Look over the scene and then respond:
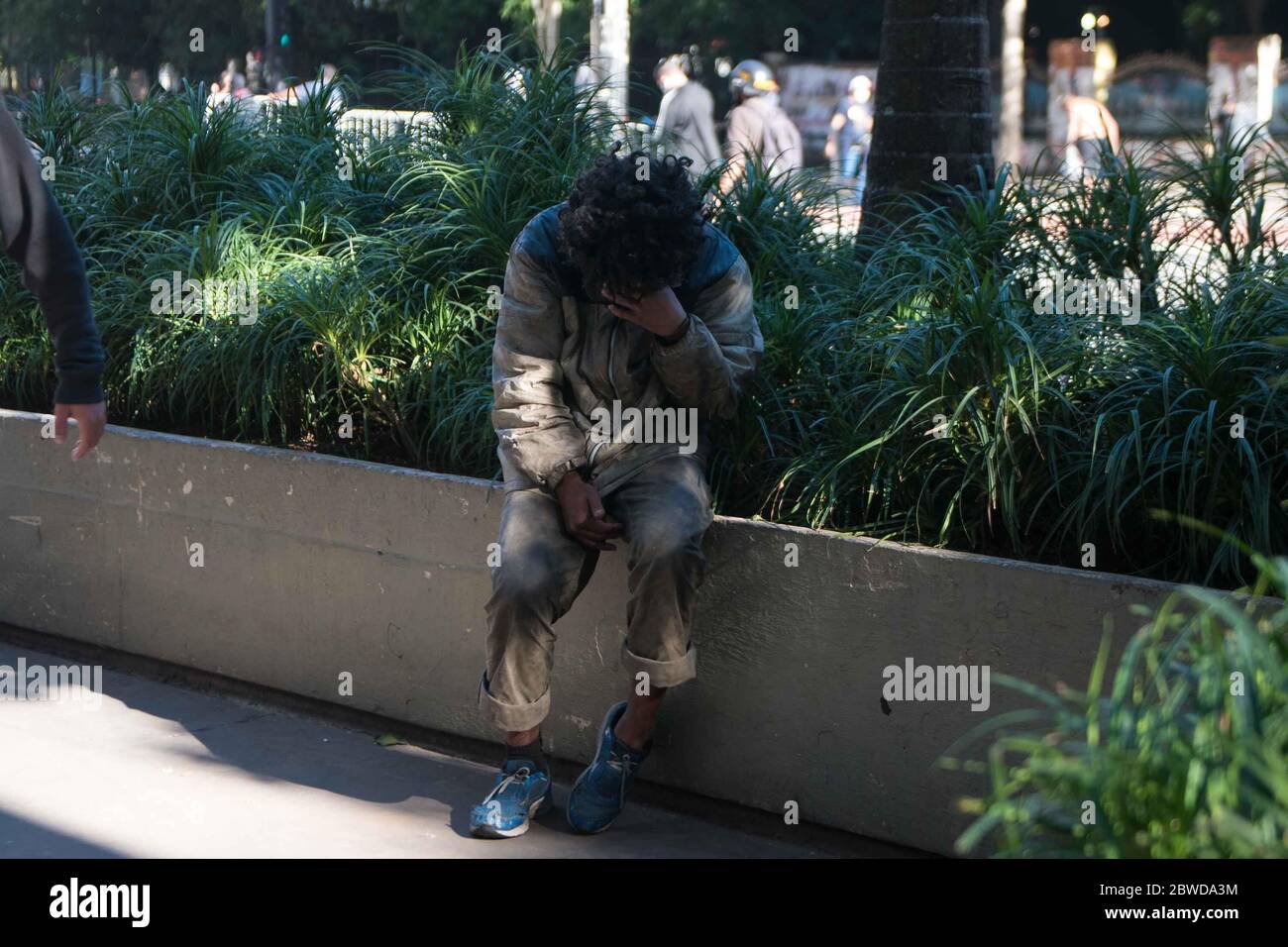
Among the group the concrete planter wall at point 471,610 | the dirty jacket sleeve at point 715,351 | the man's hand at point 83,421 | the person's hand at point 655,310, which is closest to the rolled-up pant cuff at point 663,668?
the concrete planter wall at point 471,610

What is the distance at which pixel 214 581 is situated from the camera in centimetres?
557

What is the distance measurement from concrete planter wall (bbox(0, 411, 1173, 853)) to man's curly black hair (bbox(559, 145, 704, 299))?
2.37ft

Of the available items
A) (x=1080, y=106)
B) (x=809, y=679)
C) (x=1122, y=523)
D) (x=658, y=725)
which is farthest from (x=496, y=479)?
(x=1080, y=106)

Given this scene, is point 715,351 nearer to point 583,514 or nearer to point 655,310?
point 655,310

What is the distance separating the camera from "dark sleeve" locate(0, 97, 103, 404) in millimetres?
3559

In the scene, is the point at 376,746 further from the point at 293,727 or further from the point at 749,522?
the point at 749,522

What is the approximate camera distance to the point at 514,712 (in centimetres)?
426

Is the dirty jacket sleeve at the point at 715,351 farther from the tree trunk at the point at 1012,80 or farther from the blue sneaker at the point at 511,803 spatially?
the tree trunk at the point at 1012,80

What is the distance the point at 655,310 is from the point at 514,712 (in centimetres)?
108

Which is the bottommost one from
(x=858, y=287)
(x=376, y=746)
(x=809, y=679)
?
(x=376, y=746)

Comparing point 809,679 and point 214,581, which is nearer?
point 809,679

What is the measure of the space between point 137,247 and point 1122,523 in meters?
4.02

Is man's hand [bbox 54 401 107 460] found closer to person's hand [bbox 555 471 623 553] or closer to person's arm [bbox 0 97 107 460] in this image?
person's arm [bbox 0 97 107 460]

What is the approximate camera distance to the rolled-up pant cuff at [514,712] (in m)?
4.26
